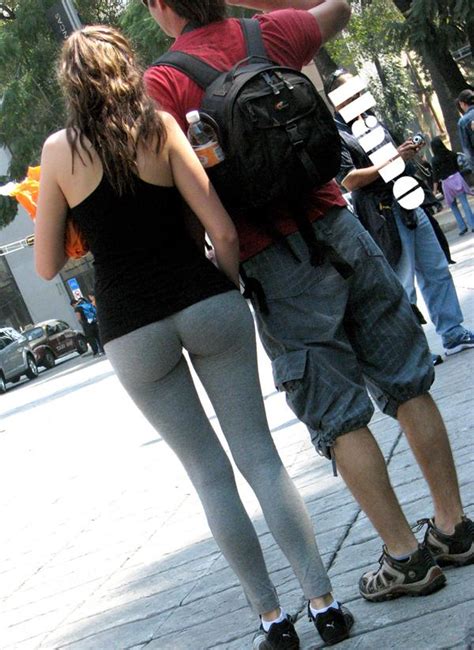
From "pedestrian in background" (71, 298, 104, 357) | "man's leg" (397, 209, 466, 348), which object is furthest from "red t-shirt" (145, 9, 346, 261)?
"pedestrian in background" (71, 298, 104, 357)

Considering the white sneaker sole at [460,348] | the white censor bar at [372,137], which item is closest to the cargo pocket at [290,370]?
the white censor bar at [372,137]

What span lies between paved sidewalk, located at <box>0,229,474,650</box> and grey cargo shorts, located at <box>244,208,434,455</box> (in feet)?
1.96

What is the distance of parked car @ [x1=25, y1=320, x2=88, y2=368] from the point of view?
1628 inches

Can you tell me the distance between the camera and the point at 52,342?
42.6 metres

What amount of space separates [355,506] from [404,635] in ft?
6.10

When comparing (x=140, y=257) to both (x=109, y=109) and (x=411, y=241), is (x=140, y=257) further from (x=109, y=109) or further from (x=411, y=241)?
(x=411, y=241)

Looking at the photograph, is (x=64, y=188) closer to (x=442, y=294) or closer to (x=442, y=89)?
(x=442, y=294)

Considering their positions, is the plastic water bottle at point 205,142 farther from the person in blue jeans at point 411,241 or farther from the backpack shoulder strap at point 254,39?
the person in blue jeans at point 411,241

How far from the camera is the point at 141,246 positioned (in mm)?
3529

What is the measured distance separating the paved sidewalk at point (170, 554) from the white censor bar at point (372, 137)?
111 cm

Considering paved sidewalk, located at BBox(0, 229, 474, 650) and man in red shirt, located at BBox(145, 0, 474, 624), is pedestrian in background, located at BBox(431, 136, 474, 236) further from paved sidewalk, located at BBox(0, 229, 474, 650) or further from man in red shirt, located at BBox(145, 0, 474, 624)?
man in red shirt, located at BBox(145, 0, 474, 624)

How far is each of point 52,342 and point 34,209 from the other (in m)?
39.1

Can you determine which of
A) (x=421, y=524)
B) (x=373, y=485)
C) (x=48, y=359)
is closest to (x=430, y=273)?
(x=421, y=524)

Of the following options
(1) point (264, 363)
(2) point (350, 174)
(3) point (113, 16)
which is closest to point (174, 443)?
(2) point (350, 174)
